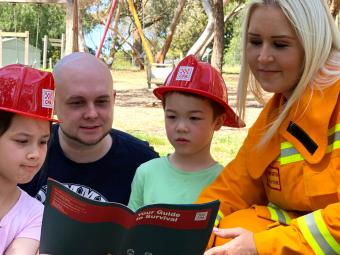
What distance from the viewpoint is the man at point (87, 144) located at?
243 cm

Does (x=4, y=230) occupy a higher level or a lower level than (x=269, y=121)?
lower

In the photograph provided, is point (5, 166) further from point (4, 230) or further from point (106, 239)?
point (106, 239)

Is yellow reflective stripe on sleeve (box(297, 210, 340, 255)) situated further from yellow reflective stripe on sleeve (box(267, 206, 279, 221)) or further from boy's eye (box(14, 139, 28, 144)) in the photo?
boy's eye (box(14, 139, 28, 144))

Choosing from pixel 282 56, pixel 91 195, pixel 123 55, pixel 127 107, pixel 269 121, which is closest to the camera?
pixel 282 56

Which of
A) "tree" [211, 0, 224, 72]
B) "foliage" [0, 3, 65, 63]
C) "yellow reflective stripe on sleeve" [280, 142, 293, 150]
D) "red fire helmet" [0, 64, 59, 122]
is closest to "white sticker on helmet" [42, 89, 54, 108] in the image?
"red fire helmet" [0, 64, 59, 122]

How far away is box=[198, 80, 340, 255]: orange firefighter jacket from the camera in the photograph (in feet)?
5.77

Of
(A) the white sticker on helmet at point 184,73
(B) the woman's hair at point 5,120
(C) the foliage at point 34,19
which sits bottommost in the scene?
(C) the foliage at point 34,19

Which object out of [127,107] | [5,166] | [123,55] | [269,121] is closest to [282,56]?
[269,121]

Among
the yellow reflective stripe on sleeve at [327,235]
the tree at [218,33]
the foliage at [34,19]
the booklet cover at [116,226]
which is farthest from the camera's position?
the foliage at [34,19]

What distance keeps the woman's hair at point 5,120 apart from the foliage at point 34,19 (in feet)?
113

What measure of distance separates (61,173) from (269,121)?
3.29 feet

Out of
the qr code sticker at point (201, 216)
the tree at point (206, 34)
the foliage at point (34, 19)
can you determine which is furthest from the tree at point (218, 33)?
the foliage at point (34, 19)

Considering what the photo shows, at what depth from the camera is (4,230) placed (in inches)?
70.4

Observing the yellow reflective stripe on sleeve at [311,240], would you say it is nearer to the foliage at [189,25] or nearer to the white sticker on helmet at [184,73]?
the white sticker on helmet at [184,73]
